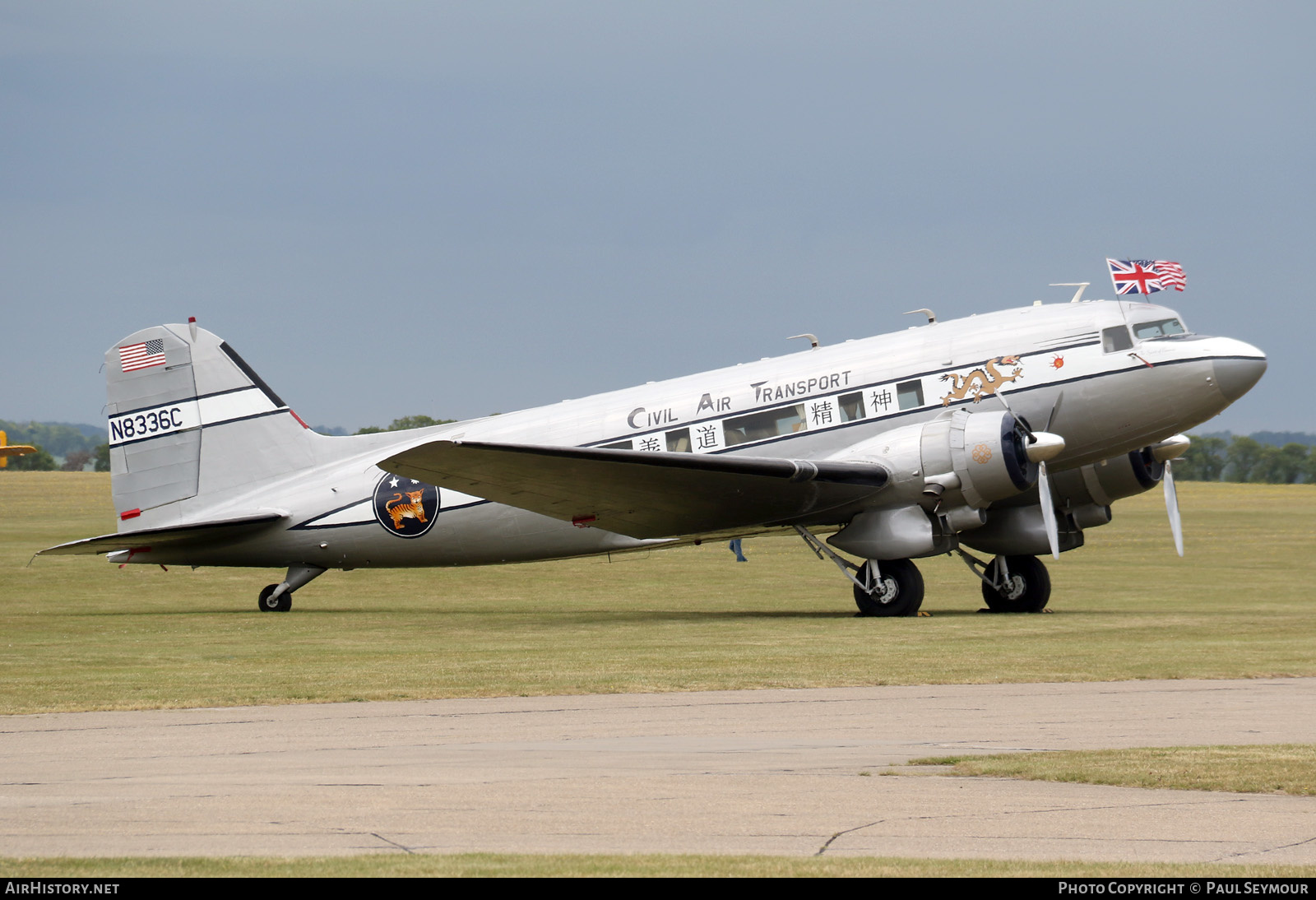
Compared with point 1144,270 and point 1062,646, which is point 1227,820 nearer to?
point 1062,646

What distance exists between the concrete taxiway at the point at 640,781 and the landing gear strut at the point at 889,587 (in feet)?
32.1

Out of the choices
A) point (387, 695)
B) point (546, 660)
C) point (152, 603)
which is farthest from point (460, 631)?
point (152, 603)

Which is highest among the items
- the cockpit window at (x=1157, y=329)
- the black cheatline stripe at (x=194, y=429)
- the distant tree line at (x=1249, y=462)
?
the cockpit window at (x=1157, y=329)

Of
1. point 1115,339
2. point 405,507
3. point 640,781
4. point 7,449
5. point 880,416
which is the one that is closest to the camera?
point 640,781

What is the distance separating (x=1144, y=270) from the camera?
2458 centimetres

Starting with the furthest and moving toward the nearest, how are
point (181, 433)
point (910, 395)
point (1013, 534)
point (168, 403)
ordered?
point (168, 403) → point (181, 433) → point (1013, 534) → point (910, 395)

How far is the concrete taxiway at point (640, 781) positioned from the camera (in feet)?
23.1

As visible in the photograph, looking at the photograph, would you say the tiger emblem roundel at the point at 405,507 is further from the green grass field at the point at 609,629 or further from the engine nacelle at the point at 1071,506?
the engine nacelle at the point at 1071,506

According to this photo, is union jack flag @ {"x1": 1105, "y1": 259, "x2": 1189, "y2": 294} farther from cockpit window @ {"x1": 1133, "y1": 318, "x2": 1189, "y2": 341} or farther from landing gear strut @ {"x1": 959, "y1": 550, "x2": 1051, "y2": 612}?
landing gear strut @ {"x1": 959, "y1": 550, "x2": 1051, "y2": 612}

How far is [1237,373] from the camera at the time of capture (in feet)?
74.8

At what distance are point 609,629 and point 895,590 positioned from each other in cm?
499

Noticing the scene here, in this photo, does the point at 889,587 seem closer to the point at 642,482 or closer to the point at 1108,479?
the point at 642,482

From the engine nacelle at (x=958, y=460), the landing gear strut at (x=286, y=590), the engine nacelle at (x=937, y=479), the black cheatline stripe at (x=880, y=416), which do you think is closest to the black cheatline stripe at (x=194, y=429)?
the landing gear strut at (x=286, y=590)

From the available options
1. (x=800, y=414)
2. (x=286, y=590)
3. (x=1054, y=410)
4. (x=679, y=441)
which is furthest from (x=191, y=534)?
(x=1054, y=410)
